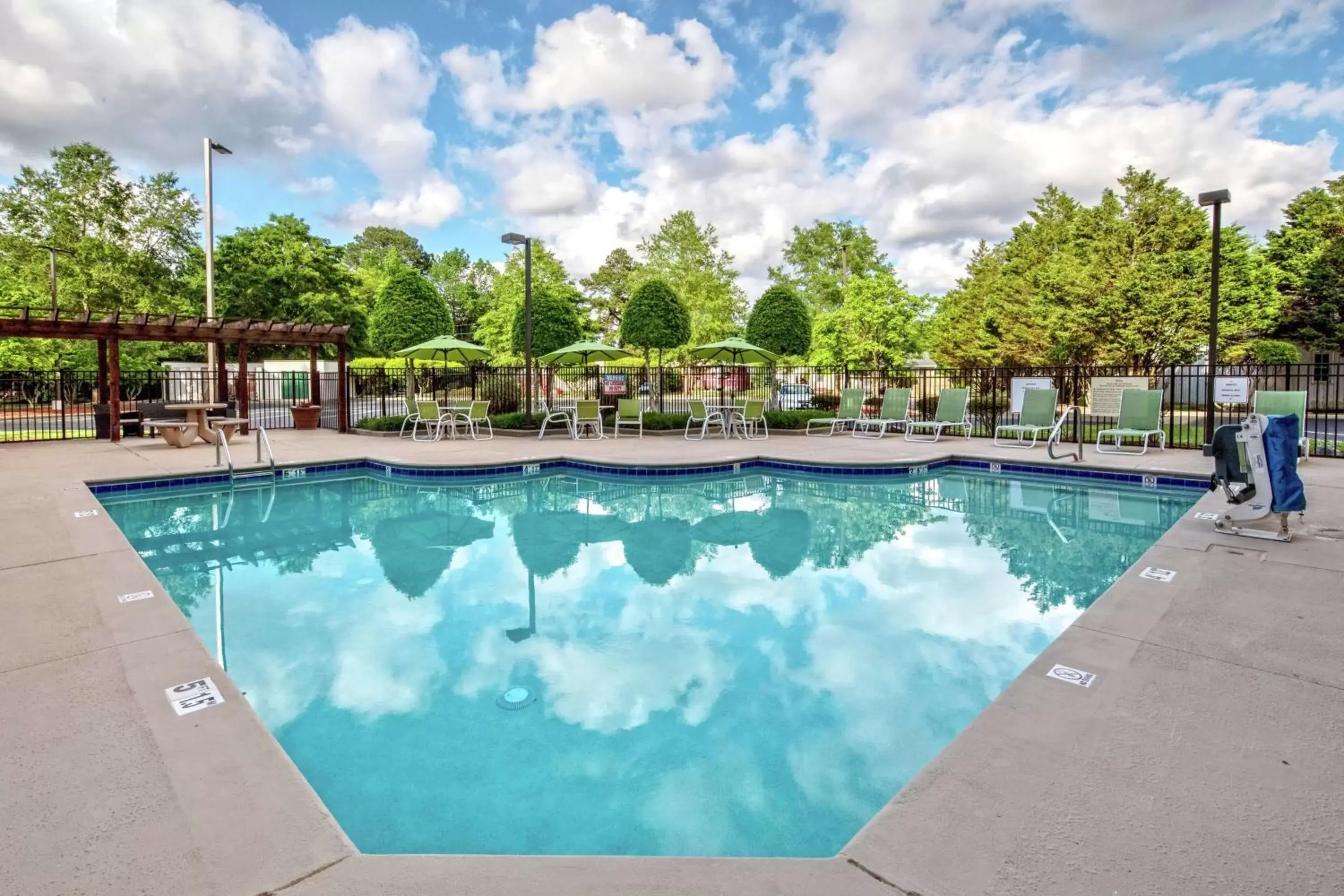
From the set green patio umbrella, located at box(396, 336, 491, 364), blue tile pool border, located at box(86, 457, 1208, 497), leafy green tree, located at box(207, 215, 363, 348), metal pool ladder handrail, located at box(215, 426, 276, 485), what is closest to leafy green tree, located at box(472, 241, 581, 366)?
→ leafy green tree, located at box(207, 215, 363, 348)

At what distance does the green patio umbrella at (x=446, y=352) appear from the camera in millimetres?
13016

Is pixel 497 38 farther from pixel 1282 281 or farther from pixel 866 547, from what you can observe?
pixel 1282 281

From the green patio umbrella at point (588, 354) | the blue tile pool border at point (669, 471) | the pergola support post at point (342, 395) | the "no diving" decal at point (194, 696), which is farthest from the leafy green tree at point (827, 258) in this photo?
the "no diving" decal at point (194, 696)

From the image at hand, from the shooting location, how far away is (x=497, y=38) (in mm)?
12195

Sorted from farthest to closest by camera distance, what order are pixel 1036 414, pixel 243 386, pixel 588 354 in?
pixel 588 354
pixel 243 386
pixel 1036 414

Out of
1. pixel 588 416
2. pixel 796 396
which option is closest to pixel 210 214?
pixel 588 416

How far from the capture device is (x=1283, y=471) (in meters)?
4.55

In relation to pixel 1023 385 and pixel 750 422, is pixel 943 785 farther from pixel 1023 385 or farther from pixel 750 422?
pixel 750 422

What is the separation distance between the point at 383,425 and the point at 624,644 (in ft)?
38.8

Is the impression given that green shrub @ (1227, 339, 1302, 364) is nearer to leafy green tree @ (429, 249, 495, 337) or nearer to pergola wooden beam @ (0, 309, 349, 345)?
pergola wooden beam @ (0, 309, 349, 345)

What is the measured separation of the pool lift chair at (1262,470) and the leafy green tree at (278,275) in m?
30.9

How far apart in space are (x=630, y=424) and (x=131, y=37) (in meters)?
10.9

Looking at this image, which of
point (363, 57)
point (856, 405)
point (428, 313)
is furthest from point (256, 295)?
point (856, 405)

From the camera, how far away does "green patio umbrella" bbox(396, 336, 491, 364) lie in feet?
42.7
